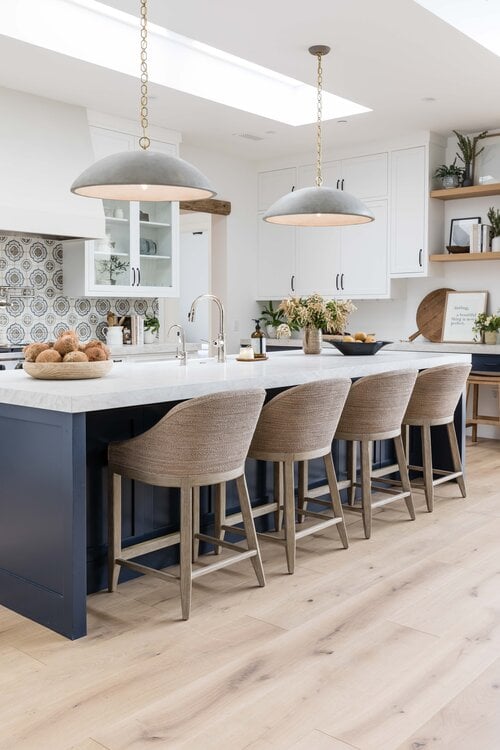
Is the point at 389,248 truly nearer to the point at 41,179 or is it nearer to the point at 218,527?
the point at 41,179

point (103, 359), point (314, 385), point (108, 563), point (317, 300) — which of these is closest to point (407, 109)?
point (317, 300)

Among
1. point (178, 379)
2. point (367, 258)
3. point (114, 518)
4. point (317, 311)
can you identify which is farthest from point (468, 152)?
point (114, 518)

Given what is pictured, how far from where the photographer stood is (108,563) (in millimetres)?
3027

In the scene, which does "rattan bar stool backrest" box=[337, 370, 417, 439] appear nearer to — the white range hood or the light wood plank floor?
the light wood plank floor

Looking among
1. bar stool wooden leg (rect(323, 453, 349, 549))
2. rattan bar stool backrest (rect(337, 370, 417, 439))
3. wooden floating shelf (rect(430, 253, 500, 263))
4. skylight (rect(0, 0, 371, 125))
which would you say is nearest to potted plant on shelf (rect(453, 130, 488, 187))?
wooden floating shelf (rect(430, 253, 500, 263))

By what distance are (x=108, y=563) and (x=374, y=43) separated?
335 cm

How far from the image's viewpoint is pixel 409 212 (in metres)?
6.77

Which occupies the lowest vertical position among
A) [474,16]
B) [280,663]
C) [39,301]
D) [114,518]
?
[280,663]

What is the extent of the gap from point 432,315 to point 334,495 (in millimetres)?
3839

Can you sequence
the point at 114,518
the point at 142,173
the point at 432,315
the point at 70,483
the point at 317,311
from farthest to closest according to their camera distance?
1. the point at 432,315
2. the point at 317,311
3. the point at 142,173
4. the point at 114,518
5. the point at 70,483

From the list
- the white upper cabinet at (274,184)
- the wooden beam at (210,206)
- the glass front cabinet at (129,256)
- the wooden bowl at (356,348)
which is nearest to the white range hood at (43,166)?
the glass front cabinet at (129,256)

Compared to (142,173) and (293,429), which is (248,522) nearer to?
(293,429)

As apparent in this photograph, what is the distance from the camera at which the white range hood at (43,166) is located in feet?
17.3

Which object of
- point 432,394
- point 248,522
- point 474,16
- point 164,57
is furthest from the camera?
point 164,57
